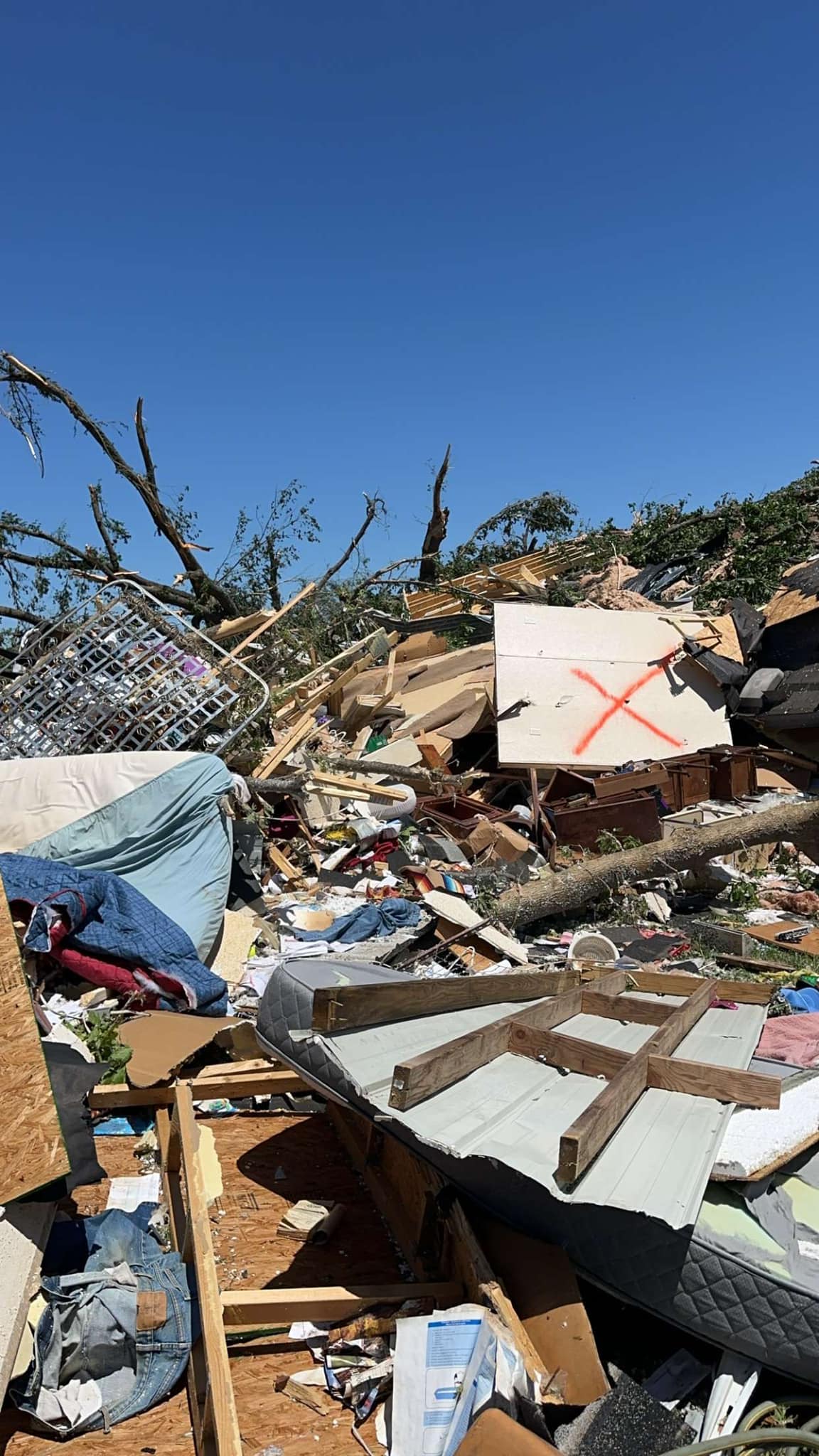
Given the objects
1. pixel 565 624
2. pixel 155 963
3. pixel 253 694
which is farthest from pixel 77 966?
pixel 565 624

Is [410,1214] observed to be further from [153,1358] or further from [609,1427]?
[609,1427]

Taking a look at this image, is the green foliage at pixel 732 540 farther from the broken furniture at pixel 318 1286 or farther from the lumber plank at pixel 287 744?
the broken furniture at pixel 318 1286

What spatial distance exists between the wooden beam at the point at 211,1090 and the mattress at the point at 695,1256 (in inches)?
55.5

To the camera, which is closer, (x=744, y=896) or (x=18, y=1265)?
(x=18, y=1265)

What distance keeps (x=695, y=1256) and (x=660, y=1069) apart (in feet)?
2.13

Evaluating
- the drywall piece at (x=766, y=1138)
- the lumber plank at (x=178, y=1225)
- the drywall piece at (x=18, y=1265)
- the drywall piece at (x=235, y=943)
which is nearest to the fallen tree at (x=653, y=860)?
the drywall piece at (x=235, y=943)

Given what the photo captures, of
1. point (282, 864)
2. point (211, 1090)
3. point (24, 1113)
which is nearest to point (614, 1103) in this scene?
point (24, 1113)

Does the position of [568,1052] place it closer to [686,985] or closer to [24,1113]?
[686,985]

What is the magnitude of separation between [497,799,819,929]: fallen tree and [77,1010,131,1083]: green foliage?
2.80 meters

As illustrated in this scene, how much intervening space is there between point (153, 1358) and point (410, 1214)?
0.94 metres

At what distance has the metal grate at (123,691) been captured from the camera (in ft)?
25.7

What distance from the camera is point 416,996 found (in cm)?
331

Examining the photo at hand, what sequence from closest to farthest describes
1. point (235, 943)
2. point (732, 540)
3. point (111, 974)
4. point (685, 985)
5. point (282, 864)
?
point (685, 985) < point (111, 974) < point (235, 943) < point (282, 864) < point (732, 540)

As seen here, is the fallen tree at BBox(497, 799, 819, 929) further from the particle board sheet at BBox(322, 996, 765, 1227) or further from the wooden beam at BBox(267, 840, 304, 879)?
the particle board sheet at BBox(322, 996, 765, 1227)
